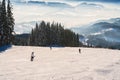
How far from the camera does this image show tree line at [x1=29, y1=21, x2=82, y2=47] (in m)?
125

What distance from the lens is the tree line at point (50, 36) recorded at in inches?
4936

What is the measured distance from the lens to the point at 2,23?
8556 cm

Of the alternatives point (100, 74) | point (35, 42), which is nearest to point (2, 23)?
point (35, 42)

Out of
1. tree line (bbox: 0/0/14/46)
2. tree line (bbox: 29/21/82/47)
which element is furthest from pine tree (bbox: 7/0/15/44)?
tree line (bbox: 29/21/82/47)

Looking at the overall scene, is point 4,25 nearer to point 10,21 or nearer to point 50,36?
point 10,21

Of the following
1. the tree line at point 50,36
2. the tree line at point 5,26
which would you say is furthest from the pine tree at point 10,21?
the tree line at point 50,36

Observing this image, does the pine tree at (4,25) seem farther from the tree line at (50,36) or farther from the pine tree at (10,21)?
the tree line at (50,36)

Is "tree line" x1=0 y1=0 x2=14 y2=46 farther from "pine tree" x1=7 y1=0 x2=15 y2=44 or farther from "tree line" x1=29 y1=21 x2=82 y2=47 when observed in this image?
"tree line" x1=29 y1=21 x2=82 y2=47

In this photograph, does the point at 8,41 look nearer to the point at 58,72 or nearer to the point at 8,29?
the point at 8,29

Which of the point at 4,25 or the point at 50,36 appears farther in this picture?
the point at 50,36

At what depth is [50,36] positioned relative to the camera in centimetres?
Result: 12600

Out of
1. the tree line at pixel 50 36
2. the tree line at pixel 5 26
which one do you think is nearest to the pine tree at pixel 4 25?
the tree line at pixel 5 26

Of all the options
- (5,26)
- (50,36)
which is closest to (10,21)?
(5,26)

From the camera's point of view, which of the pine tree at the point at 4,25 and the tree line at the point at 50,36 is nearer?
the pine tree at the point at 4,25
